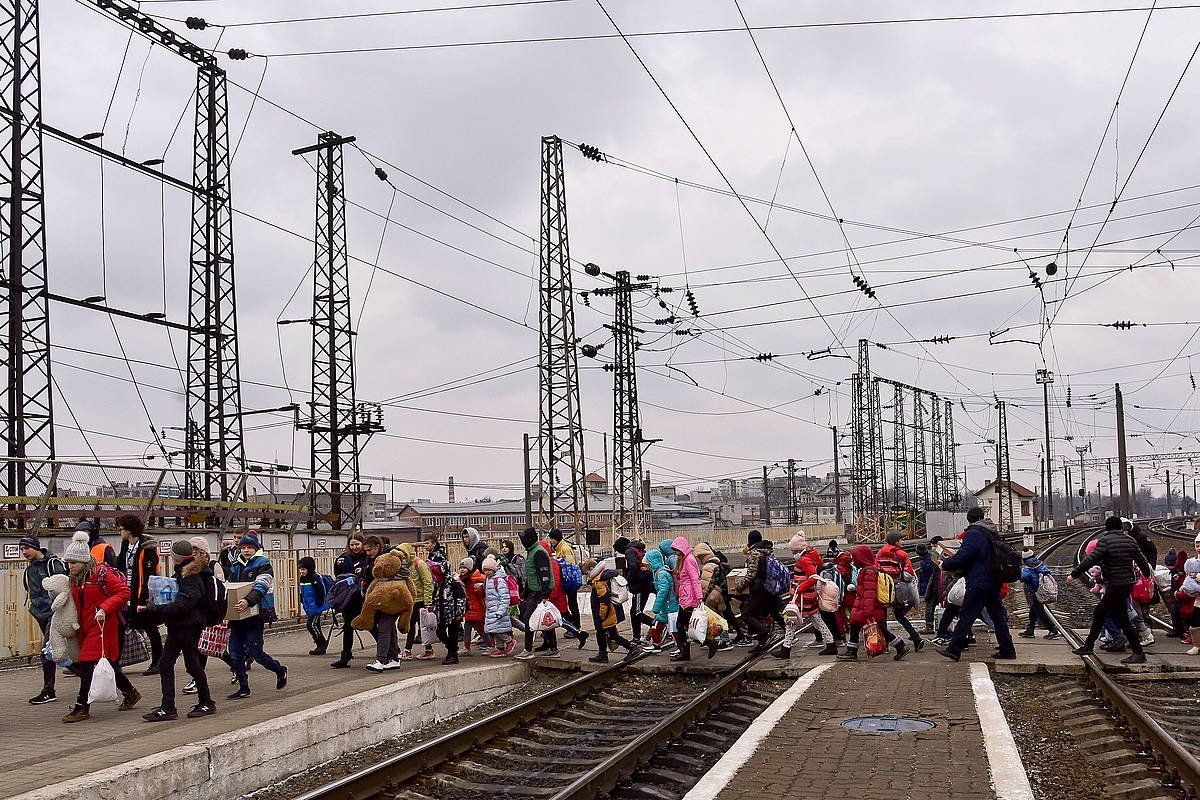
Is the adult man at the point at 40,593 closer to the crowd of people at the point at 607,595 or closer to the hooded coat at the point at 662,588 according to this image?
the crowd of people at the point at 607,595

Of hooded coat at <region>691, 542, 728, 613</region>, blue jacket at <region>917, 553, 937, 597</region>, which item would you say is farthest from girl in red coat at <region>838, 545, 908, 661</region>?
blue jacket at <region>917, 553, 937, 597</region>

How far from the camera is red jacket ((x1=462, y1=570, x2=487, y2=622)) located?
47.9 ft

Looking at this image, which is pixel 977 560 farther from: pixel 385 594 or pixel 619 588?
pixel 385 594

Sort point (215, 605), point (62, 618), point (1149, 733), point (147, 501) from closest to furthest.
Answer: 1. point (1149, 733)
2. point (62, 618)
3. point (215, 605)
4. point (147, 501)

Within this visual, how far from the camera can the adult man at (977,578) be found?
12852mm

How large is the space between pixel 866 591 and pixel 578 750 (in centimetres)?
544

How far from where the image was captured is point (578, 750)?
9359 millimetres

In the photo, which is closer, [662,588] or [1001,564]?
[1001,564]

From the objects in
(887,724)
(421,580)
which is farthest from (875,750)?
(421,580)

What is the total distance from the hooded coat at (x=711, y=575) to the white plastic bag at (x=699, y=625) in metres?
0.86

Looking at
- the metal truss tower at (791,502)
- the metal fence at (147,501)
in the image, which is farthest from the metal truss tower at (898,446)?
the metal fence at (147,501)

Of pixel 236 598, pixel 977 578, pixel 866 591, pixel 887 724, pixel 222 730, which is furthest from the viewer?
pixel 866 591

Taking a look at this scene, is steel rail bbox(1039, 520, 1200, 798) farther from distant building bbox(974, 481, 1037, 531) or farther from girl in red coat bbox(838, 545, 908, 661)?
distant building bbox(974, 481, 1037, 531)

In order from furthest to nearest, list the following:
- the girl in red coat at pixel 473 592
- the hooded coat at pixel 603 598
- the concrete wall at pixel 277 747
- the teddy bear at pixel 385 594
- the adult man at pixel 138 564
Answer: the girl in red coat at pixel 473 592, the hooded coat at pixel 603 598, the teddy bear at pixel 385 594, the adult man at pixel 138 564, the concrete wall at pixel 277 747
